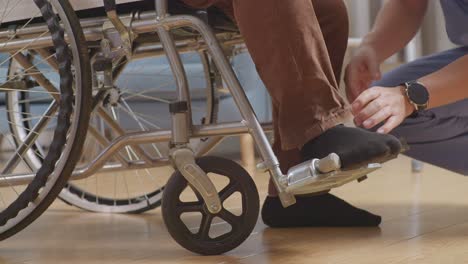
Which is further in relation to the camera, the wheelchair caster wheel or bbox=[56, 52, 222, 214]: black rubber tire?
bbox=[56, 52, 222, 214]: black rubber tire

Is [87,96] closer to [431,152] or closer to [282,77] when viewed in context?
[282,77]

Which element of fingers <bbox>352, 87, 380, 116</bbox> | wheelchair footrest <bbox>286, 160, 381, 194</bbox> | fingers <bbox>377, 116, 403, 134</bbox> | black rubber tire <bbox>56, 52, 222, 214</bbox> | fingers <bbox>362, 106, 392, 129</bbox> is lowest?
black rubber tire <bbox>56, 52, 222, 214</bbox>

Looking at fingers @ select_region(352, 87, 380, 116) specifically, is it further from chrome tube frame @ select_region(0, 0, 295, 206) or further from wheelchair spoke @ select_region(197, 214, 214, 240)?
wheelchair spoke @ select_region(197, 214, 214, 240)

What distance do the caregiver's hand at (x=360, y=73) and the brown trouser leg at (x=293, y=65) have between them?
0.87ft

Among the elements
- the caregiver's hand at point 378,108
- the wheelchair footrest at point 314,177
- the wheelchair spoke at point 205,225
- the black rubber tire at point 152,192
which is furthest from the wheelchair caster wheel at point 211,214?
the black rubber tire at point 152,192

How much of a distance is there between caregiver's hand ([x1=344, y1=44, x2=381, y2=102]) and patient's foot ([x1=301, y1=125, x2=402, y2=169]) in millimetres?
282

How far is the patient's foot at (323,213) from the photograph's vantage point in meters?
1.69

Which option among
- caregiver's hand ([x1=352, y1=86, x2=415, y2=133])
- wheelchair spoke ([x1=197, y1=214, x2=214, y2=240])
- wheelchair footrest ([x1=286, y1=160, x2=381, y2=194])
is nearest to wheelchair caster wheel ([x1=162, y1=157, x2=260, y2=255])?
wheelchair spoke ([x1=197, y1=214, x2=214, y2=240])

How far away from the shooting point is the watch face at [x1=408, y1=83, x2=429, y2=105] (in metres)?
1.35

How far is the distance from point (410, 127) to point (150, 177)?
0.76m

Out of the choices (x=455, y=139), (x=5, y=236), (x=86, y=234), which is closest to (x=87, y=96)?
(x=5, y=236)

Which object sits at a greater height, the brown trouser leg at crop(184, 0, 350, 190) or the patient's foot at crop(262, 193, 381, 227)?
the brown trouser leg at crop(184, 0, 350, 190)

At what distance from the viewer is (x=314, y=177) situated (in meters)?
1.26

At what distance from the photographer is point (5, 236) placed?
1472 millimetres
